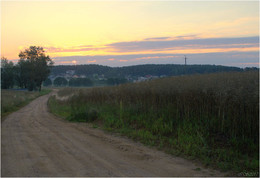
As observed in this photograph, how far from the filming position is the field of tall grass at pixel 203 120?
7.25m

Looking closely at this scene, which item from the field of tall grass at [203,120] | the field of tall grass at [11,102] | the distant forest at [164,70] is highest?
the distant forest at [164,70]

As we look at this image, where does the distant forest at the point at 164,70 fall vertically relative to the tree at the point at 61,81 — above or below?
above

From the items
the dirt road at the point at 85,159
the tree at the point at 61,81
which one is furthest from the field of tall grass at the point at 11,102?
the tree at the point at 61,81

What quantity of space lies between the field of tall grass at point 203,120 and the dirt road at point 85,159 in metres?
0.76

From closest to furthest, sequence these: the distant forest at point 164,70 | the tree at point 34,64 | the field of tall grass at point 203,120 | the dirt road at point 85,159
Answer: the dirt road at point 85,159 < the field of tall grass at point 203,120 < the distant forest at point 164,70 < the tree at point 34,64

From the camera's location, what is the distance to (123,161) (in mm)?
6980

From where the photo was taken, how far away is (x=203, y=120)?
9391 millimetres

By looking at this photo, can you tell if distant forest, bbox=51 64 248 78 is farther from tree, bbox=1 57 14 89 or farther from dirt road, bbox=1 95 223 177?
tree, bbox=1 57 14 89

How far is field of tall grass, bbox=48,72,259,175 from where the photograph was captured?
7.25 m

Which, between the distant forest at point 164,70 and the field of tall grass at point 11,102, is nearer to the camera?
the distant forest at point 164,70

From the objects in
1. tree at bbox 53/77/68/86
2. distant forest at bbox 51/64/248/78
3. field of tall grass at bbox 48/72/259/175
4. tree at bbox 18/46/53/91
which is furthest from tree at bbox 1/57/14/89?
field of tall grass at bbox 48/72/259/175

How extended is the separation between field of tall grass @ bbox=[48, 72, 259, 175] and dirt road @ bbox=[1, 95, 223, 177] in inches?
29.8

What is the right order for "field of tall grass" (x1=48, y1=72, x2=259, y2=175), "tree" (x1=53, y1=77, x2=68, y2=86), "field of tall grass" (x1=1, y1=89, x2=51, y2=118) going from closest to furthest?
"field of tall grass" (x1=48, y1=72, x2=259, y2=175), "field of tall grass" (x1=1, y1=89, x2=51, y2=118), "tree" (x1=53, y1=77, x2=68, y2=86)

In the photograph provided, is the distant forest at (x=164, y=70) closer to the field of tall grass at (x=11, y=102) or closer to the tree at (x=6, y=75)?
the field of tall grass at (x=11, y=102)
